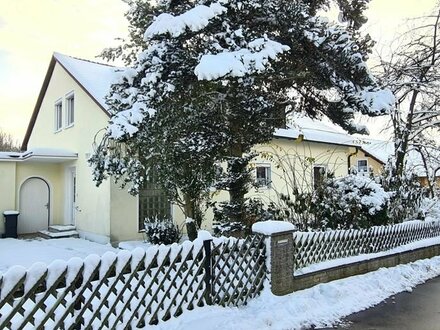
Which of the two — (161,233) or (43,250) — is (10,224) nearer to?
(43,250)

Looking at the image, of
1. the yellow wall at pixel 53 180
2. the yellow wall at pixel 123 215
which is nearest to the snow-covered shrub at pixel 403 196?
the yellow wall at pixel 123 215

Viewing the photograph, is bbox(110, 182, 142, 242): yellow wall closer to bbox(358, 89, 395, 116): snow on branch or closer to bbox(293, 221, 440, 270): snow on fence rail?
bbox(293, 221, 440, 270): snow on fence rail

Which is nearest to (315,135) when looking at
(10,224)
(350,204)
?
(350,204)

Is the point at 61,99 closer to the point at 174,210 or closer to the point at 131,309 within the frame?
Answer: the point at 174,210

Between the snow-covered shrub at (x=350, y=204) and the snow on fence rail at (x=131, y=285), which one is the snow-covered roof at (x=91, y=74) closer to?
the snow-covered shrub at (x=350, y=204)

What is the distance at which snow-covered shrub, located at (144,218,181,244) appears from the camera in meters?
10.8

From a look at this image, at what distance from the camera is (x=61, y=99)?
15312 millimetres

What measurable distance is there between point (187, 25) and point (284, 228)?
162 inches

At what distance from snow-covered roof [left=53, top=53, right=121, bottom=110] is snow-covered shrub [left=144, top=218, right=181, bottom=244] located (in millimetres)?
3974

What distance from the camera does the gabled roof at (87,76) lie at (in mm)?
12195

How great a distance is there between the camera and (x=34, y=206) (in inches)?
578

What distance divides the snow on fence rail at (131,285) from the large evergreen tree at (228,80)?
3.18 m

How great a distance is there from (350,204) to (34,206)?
40.0ft

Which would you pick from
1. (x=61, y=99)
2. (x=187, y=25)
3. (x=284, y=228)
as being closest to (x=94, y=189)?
(x=61, y=99)
